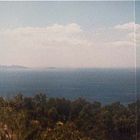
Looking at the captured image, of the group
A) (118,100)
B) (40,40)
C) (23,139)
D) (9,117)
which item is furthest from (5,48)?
(118,100)

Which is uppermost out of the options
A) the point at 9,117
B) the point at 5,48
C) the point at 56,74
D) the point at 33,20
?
the point at 33,20

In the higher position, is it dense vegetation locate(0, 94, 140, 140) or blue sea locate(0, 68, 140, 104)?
blue sea locate(0, 68, 140, 104)

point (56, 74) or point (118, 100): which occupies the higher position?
point (56, 74)

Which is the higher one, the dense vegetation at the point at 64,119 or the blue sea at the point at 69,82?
the blue sea at the point at 69,82

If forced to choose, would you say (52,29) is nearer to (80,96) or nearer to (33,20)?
(33,20)
